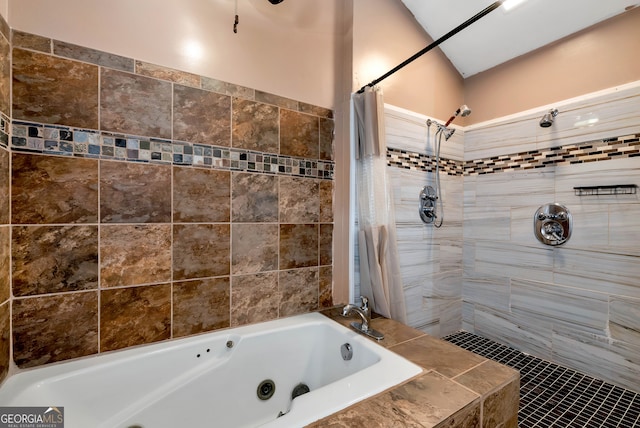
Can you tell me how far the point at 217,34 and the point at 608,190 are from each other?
90.3 inches

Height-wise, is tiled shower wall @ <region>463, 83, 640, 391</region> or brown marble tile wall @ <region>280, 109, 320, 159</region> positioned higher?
brown marble tile wall @ <region>280, 109, 320, 159</region>

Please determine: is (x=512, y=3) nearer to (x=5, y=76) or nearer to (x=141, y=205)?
(x=141, y=205)

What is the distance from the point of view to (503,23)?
1.90 metres

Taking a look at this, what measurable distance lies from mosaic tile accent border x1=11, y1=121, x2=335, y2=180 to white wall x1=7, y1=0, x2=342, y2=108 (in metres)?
0.36

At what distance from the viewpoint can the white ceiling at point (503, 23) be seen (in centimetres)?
169

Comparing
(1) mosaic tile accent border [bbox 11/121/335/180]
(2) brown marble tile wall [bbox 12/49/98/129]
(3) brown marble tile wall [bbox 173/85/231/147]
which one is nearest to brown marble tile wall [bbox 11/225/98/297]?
(1) mosaic tile accent border [bbox 11/121/335/180]

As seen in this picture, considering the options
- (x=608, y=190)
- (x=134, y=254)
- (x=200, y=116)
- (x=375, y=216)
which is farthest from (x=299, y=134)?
(x=608, y=190)

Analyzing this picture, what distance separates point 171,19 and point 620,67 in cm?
241

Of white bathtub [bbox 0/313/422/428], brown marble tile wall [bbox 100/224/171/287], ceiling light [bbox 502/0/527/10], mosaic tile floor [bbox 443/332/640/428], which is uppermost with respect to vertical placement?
ceiling light [bbox 502/0/527/10]

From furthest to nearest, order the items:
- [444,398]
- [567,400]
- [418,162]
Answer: [418,162]
[567,400]
[444,398]

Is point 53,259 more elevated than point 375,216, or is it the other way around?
point 375,216

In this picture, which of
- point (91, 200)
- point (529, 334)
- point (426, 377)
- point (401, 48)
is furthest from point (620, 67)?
point (91, 200)

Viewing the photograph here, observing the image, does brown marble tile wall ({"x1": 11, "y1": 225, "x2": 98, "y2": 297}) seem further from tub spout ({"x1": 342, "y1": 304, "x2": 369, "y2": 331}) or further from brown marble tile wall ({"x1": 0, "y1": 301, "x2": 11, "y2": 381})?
tub spout ({"x1": 342, "y1": 304, "x2": 369, "y2": 331})

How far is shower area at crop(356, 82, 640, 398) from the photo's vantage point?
1582mm
